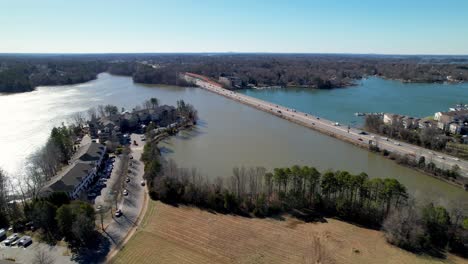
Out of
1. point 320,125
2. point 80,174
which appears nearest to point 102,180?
point 80,174

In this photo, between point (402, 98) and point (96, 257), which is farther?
point (402, 98)

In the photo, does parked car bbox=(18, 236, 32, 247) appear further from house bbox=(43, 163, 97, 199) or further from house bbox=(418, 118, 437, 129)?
house bbox=(418, 118, 437, 129)

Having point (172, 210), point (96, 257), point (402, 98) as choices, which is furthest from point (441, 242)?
point (402, 98)

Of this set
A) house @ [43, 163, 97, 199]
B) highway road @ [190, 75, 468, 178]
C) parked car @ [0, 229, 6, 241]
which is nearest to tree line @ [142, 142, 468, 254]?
house @ [43, 163, 97, 199]

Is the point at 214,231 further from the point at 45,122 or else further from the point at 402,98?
the point at 402,98

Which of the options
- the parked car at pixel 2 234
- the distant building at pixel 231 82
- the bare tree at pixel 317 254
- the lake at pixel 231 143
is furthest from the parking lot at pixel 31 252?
the distant building at pixel 231 82

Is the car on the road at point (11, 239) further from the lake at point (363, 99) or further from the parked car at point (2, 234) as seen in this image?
the lake at point (363, 99)
